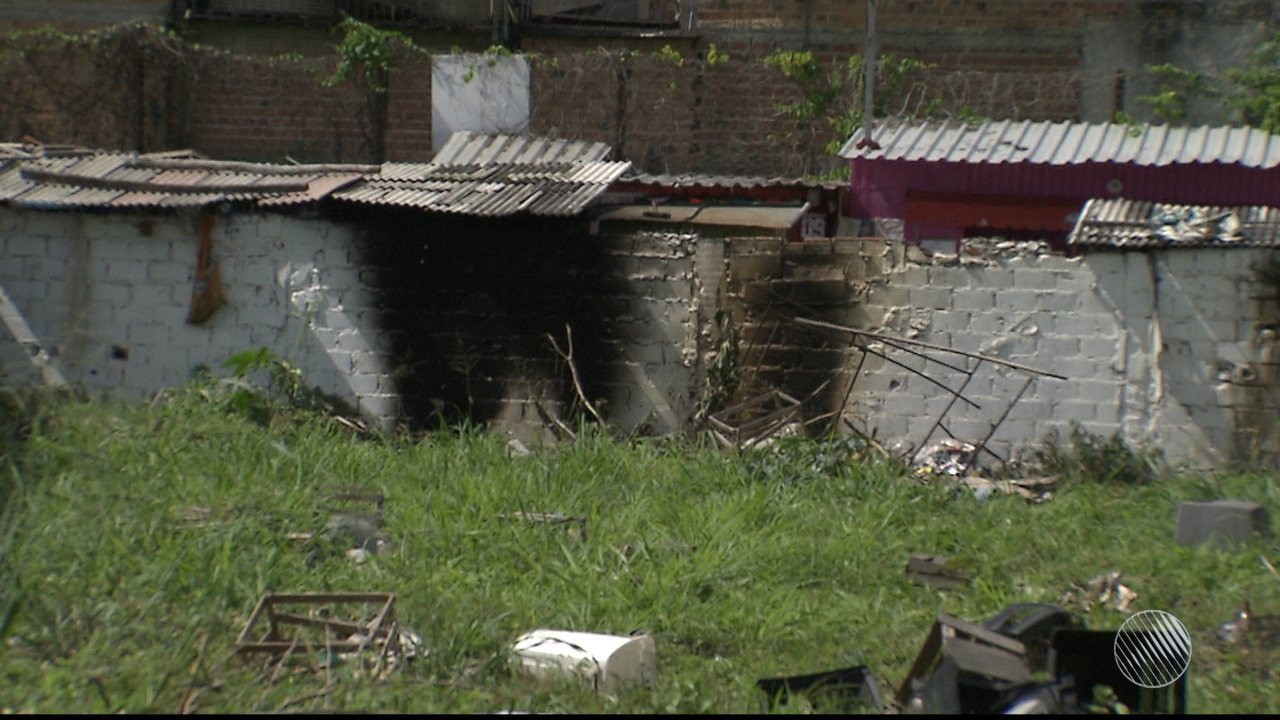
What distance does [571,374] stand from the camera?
965cm

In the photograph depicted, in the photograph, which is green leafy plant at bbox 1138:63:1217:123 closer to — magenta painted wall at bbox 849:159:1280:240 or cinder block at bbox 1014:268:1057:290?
magenta painted wall at bbox 849:159:1280:240

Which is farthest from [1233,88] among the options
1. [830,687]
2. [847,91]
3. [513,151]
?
[830,687]

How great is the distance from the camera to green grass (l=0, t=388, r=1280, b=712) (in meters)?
5.13

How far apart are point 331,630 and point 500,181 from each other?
200 inches

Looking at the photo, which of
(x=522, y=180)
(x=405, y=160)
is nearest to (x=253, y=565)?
(x=522, y=180)

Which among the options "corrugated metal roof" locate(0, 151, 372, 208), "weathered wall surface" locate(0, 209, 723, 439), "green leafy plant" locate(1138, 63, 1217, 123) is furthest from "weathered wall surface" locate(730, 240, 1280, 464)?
"green leafy plant" locate(1138, 63, 1217, 123)

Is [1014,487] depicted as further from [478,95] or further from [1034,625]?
[478,95]

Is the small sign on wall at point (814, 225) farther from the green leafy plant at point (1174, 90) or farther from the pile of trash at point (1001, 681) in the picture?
the pile of trash at point (1001, 681)

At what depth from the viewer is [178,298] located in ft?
33.3

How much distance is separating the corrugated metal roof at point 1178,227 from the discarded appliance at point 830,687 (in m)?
4.44

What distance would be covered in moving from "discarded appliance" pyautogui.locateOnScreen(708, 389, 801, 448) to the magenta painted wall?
2.32 metres

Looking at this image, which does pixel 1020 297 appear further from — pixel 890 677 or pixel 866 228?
pixel 890 677

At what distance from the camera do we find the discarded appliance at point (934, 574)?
22.0 feet

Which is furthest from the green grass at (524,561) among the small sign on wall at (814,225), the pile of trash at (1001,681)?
the small sign on wall at (814,225)
